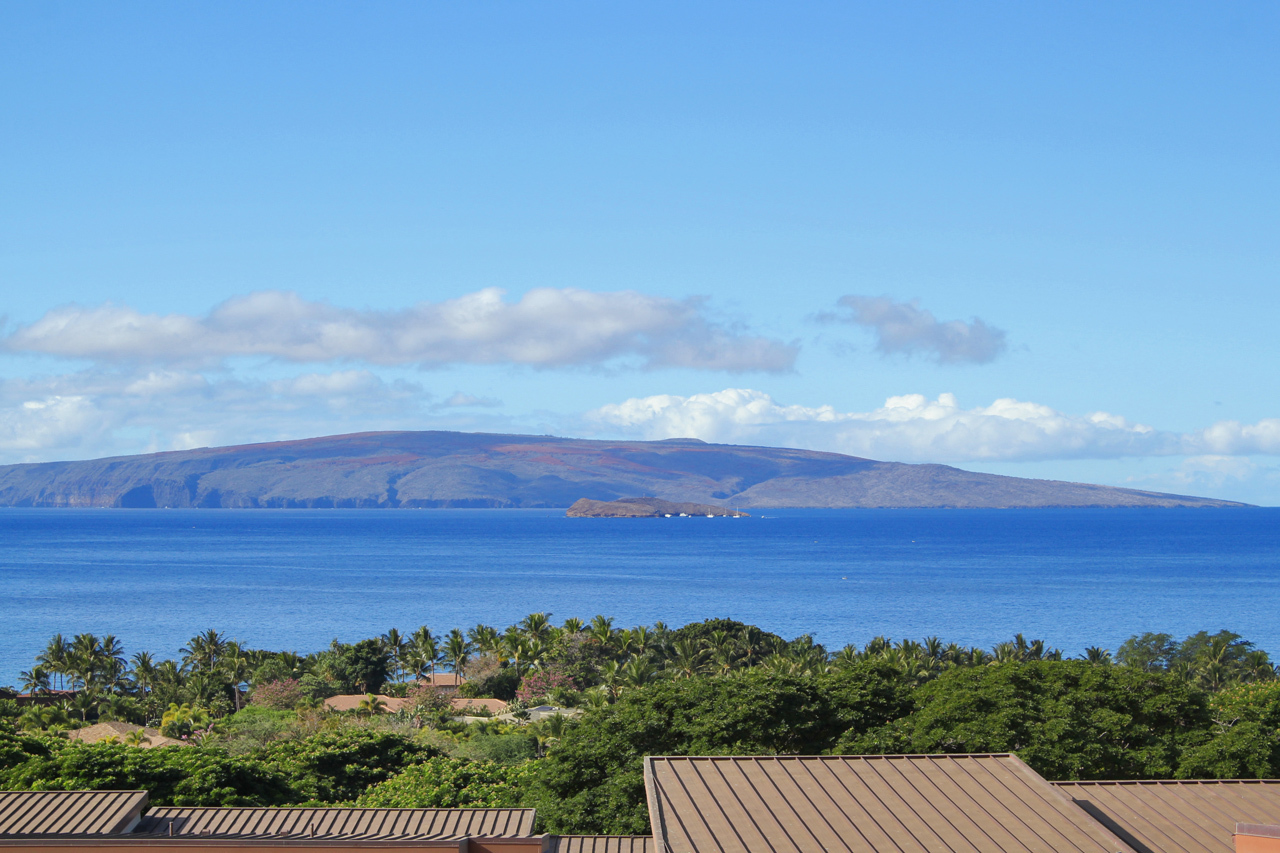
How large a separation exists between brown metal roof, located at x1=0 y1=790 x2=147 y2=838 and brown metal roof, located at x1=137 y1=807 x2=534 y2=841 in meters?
0.44

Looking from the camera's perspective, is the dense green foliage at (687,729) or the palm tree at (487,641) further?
the palm tree at (487,641)

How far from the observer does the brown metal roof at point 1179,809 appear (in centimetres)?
1359

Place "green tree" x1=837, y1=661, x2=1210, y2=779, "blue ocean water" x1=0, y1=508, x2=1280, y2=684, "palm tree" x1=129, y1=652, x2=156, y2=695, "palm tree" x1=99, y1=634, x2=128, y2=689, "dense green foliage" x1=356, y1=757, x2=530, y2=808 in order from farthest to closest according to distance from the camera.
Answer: "blue ocean water" x1=0, y1=508, x2=1280, y2=684 → "palm tree" x1=99, y1=634, x2=128, y2=689 → "palm tree" x1=129, y1=652, x2=156, y2=695 → "dense green foliage" x1=356, y1=757, x2=530, y2=808 → "green tree" x1=837, y1=661, x2=1210, y2=779

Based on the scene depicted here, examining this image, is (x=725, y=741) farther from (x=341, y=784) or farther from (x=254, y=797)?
(x=341, y=784)

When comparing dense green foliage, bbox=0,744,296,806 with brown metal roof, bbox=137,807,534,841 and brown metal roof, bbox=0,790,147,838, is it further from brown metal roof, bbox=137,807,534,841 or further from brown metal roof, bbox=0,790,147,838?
brown metal roof, bbox=137,807,534,841

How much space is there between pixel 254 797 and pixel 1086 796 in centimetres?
2164

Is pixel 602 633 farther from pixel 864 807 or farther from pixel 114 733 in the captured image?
pixel 864 807

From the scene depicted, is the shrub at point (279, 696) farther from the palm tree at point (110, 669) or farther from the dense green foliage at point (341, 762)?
the dense green foliage at point (341, 762)

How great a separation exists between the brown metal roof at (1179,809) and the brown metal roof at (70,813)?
13029 mm

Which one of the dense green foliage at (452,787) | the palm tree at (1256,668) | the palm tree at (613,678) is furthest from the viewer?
Result: the palm tree at (613,678)

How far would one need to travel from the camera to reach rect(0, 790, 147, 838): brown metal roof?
13.9m

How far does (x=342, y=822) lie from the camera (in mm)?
14477

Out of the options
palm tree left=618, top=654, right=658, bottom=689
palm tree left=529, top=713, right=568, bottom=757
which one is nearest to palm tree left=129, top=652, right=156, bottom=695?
palm tree left=618, top=654, right=658, bottom=689

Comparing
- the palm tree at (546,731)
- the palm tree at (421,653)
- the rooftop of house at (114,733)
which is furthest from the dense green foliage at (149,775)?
the palm tree at (421,653)
